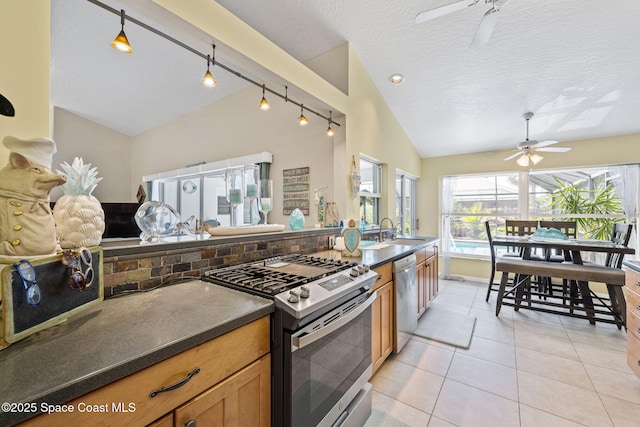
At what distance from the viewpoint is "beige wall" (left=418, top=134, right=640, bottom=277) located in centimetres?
374

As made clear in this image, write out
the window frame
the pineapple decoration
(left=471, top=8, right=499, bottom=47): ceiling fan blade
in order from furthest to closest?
the window frame < (left=471, top=8, right=499, bottom=47): ceiling fan blade < the pineapple decoration

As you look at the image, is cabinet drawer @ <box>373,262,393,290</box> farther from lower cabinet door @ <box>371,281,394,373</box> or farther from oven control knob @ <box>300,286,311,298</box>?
oven control knob @ <box>300,286,311,298</box>

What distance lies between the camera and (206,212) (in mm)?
4785

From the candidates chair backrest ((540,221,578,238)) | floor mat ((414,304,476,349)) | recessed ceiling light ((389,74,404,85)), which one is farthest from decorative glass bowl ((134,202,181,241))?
chair backrest ((540,221,578,238))

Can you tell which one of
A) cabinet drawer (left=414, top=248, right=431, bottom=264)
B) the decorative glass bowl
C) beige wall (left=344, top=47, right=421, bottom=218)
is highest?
beige wall (left=344, top=47, right=421, bottom=218)

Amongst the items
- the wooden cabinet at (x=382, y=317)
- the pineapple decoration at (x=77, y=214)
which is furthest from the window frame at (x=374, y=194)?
the pineapple decoration at (x=77, y=214)

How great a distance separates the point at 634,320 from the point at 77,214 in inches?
130

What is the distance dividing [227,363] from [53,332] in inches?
20.1

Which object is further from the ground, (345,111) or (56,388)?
(345,111)

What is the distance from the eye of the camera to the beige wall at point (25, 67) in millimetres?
910

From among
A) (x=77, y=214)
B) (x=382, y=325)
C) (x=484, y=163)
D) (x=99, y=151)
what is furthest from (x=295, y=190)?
(x=99, y=151)

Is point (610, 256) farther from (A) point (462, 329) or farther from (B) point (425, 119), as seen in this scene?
(B) point (425, 119)

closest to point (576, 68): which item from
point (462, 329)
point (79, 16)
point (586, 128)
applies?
point (586, 128)

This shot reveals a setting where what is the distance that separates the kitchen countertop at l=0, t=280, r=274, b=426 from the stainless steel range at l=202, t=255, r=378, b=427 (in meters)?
0.12
